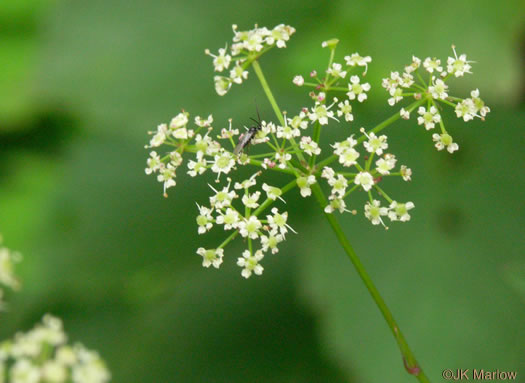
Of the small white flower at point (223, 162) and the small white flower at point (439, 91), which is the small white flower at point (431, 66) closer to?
the small white flower at point (439, 91)

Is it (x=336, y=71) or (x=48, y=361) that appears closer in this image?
(x=48, y=361)

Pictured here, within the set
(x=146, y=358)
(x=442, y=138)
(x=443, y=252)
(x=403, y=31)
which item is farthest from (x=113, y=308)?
(x=442, y=138)

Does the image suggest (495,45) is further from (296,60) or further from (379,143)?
(379,143)

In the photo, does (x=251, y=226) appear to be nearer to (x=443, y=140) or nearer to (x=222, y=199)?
(x=222, y=199)

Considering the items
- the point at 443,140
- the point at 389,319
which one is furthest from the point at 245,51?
the point at 389,319

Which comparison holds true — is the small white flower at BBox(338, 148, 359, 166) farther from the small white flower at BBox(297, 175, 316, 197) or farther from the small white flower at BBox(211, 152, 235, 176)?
the small white flower at BBox(211, 152, 235, 176)
